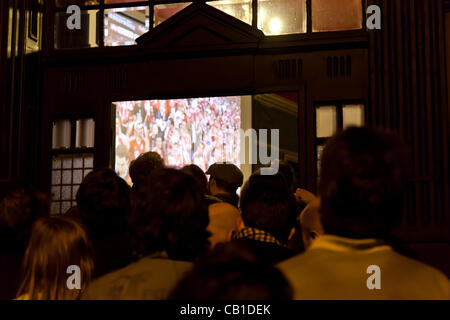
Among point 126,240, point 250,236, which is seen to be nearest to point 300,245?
point 250,236

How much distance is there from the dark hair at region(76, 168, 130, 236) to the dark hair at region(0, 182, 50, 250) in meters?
0.20

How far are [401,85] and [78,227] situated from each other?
5713mm

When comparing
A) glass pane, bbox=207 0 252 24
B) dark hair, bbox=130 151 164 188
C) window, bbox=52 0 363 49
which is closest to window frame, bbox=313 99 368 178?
window, bbox=52 0 363 49

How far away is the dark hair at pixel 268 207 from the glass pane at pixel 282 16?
17.2 feet

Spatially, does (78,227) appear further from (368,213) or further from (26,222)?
(368,213)

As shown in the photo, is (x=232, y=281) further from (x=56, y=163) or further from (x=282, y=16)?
(x=56, y=163)

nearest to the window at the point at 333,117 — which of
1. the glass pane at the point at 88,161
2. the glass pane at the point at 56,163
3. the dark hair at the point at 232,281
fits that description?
the glass pane at the point at 88,161

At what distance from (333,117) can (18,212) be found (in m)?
5.38

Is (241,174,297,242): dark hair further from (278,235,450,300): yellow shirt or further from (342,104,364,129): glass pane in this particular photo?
(342,104,364,129): glass pane

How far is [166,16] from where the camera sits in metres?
8.52

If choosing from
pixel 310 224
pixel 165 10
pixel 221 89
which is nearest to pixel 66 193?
pixel 221 89

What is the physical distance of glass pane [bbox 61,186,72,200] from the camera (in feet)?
27.6

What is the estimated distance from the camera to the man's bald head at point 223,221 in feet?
12.3

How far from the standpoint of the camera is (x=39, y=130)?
28.2 ft
